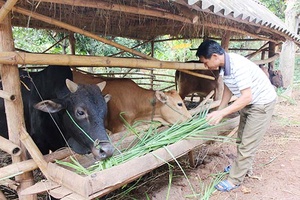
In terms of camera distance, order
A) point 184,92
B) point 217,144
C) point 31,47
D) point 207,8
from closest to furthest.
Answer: point 207,8, point 217,144, point 184,92, point 31,47

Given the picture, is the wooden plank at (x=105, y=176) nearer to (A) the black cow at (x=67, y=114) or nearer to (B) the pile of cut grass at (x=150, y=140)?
(B) the pile of cut grass at (x=150, y=140)

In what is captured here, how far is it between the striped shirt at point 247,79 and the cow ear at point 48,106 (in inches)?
73.1

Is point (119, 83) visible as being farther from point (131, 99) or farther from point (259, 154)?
point (259, 154)

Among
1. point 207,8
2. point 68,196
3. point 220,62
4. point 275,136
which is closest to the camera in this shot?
point 68,196

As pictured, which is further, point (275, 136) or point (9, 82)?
point (275, 136)

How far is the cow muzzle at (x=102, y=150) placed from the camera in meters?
2.34

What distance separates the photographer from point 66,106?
287cm

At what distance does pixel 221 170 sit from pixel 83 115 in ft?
7.81

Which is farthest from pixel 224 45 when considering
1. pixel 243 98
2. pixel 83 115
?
pixel 83 115

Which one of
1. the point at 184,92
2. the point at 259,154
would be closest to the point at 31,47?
the point at 184,92

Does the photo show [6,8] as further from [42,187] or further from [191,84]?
[191,84]

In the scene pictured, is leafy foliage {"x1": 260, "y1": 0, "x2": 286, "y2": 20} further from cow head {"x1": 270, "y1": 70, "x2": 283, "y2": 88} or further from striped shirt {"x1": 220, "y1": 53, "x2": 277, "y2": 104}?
striped shirt {"x1": 220, "y1": 53, "x2": 277, "y2": 104}

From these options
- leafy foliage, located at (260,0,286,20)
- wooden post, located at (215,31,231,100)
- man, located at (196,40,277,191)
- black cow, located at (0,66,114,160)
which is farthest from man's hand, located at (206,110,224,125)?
leafy foliage, located at (260,0,286,20)

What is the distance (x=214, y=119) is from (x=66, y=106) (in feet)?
5.18
